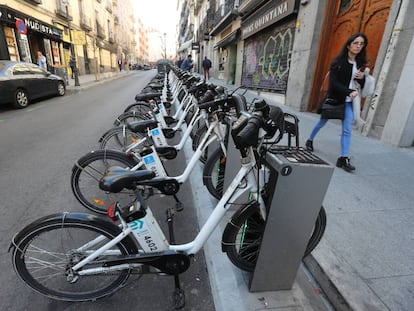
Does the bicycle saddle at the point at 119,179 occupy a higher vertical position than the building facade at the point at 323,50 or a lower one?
lower

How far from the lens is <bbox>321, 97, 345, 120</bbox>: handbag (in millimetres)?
3754

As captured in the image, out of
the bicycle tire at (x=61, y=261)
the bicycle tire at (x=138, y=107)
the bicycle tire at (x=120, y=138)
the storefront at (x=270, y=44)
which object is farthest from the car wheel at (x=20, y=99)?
the storefront at (x=270, y=44)

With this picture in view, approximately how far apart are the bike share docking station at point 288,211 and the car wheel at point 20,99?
9.80m

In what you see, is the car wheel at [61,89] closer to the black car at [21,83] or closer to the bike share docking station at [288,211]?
the black car at [21,83]

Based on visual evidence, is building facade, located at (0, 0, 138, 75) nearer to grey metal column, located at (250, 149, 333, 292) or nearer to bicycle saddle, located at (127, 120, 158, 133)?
bicycle saddle, located at (127, 120, 158, 133)

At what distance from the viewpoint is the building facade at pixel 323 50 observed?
458 cm

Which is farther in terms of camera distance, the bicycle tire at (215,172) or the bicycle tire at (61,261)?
the bicycle tire at (215,172)

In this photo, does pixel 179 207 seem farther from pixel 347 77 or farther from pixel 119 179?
pixel 347 77

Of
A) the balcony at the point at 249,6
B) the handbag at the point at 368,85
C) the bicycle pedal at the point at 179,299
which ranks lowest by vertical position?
the bicycle pedal at the point at 179,299

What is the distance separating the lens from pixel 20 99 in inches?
340

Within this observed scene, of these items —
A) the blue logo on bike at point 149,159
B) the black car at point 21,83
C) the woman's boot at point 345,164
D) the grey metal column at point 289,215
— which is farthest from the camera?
the black car at point 21,83

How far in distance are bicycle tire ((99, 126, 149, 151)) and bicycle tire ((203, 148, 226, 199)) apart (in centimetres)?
113

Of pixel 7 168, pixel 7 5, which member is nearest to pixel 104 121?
pixel 7 168

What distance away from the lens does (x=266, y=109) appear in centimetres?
149
